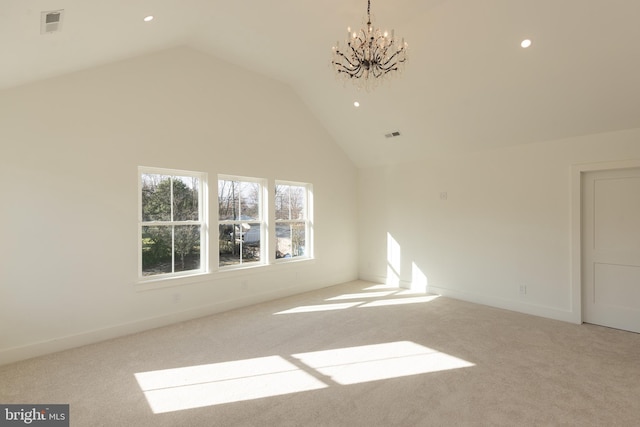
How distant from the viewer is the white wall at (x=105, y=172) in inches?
119

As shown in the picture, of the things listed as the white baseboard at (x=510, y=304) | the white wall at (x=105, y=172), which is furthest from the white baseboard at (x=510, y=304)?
the white wall at (x=105, y=172)

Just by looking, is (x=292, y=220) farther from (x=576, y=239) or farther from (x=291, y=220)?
(x=576, y=239)

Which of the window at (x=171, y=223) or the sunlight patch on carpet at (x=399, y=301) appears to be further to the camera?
the sunlight patch on carpet at (x=399, y=301)

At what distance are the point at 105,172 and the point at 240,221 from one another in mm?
1916

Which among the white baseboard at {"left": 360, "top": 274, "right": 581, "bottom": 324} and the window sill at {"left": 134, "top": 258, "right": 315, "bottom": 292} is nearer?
the window sill at {"left": 134, "top": 258, "right": 315, "bottom": 292}

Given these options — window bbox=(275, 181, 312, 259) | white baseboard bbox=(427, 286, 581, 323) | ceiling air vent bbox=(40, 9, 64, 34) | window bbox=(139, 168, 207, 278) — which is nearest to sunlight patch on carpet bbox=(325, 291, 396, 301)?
white baseboard bbox=(427, 286, 581, 323)

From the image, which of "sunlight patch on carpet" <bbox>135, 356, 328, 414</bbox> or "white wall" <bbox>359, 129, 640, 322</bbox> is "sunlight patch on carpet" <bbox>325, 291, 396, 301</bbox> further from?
"sunlight patch on carpet" <bbox>135, 356, 328, 414</bbox>

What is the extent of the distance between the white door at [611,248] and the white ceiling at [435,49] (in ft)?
2.25

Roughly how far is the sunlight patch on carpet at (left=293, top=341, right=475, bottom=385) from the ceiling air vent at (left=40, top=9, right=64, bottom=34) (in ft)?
10.7

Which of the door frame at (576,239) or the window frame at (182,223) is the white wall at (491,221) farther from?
the window frame at (182,223)

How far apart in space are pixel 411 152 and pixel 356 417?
14.7ft

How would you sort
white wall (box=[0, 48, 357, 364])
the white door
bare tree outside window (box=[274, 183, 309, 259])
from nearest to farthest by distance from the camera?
1. white wall (box=[0, 48, 357, 364])
2. the white door
3. bare tree outside window (box=[274, 183, 309, 259])

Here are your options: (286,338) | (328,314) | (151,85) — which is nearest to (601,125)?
(328,314)

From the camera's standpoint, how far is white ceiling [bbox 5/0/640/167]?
262 centimetres
